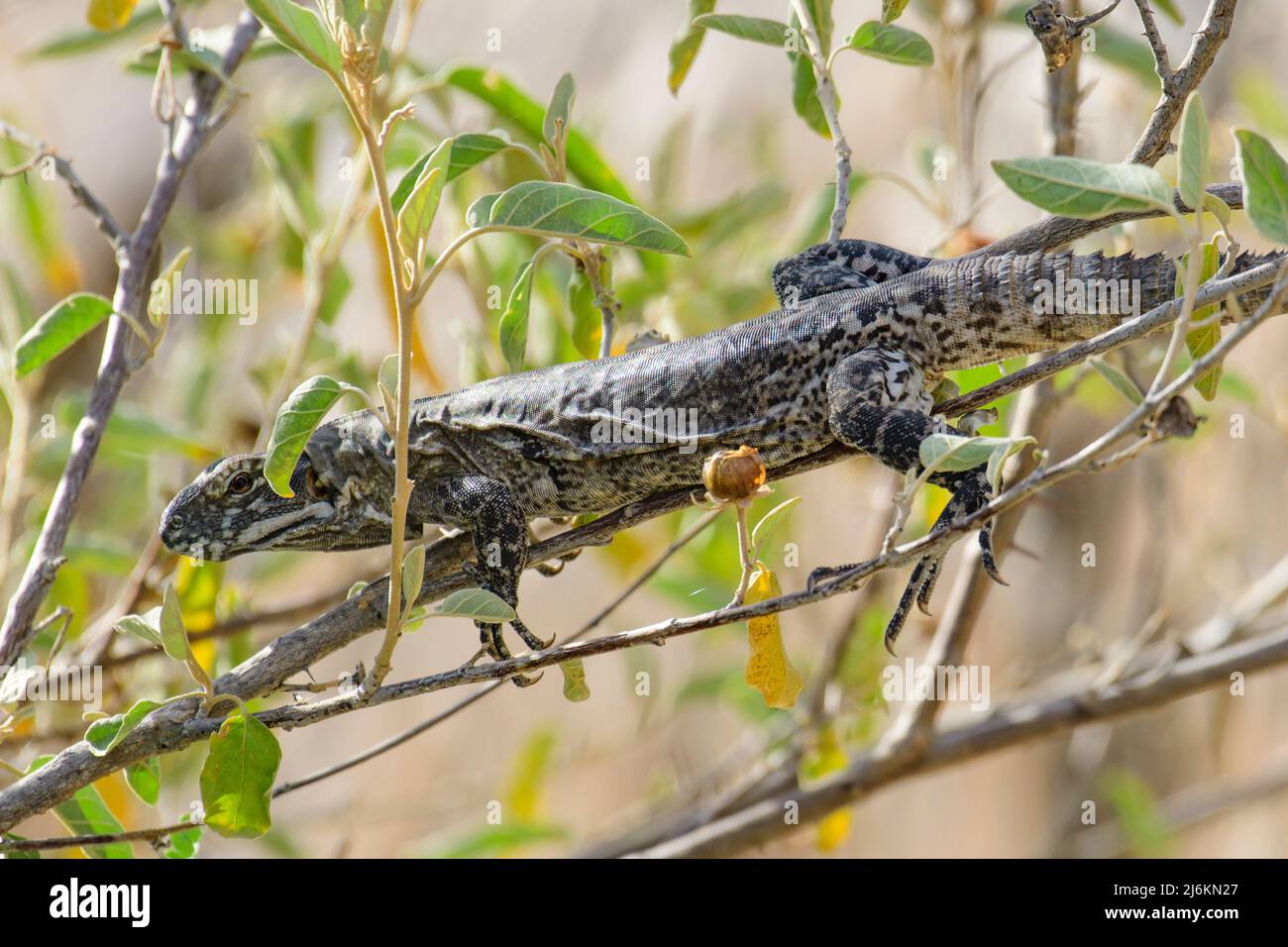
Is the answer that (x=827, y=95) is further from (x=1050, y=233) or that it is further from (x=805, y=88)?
(x=1050, y=233)

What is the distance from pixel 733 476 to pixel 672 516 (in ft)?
8.17

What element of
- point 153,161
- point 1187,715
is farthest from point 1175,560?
point 153,161

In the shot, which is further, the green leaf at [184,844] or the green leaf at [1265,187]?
the green leaf at [184,844]

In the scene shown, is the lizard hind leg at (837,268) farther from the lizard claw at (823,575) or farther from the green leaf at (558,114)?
the lizard claw at (823,575)

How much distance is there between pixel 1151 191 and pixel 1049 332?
1.06 meters

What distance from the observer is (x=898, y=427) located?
2.76m

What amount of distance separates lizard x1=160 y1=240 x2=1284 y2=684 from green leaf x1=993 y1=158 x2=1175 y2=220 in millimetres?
828

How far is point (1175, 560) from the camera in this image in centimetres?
870

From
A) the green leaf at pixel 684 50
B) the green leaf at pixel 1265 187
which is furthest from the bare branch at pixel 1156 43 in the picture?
the green leaf at pixel 684 50

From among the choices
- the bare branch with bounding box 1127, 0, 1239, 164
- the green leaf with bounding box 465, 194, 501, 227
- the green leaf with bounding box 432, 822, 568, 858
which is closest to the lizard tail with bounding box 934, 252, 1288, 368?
the bare branch with bounding box 1127, 0, 1239, 164

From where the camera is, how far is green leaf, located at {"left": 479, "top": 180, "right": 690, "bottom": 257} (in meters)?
2.04

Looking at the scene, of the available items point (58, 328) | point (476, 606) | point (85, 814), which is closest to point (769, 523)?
point (476, 606)

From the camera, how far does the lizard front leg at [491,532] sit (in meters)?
2.91

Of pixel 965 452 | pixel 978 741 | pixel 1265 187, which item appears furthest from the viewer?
pixel 978 741
